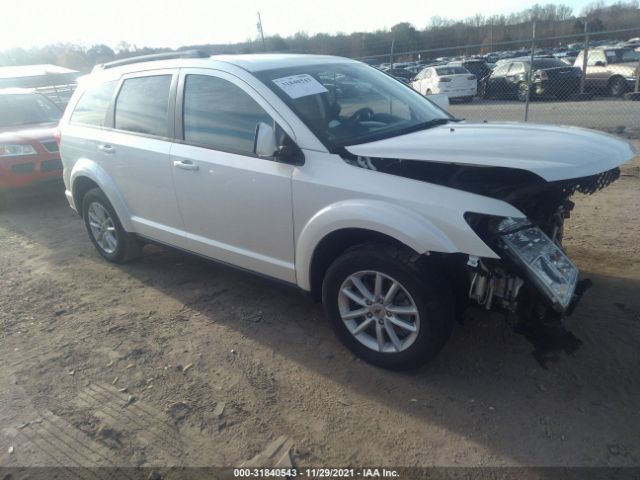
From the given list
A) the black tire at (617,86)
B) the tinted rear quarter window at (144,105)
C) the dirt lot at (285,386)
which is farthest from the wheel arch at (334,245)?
the black tire at (617,86)

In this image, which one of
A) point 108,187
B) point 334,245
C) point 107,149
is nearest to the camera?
point 334,245

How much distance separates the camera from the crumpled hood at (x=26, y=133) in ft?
24.1

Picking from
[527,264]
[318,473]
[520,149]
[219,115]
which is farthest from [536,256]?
[219,115]

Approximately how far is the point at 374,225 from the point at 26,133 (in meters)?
6.96

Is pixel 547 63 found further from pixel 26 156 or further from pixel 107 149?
pixel 107 149

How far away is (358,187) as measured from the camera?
2926 mm

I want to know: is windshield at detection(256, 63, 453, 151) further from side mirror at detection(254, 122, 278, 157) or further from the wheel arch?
the wheel arch

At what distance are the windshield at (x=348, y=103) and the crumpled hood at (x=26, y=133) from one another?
5.56m

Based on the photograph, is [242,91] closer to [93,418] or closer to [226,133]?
[226,133]

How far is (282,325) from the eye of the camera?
375cm

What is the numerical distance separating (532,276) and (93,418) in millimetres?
2619

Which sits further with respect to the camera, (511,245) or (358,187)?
(358,187)

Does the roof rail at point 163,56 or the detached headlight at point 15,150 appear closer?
the roof rail at point 163,56

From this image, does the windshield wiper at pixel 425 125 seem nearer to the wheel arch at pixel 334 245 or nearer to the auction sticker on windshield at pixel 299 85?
the auction sticker on windshield at pixel 299 85
